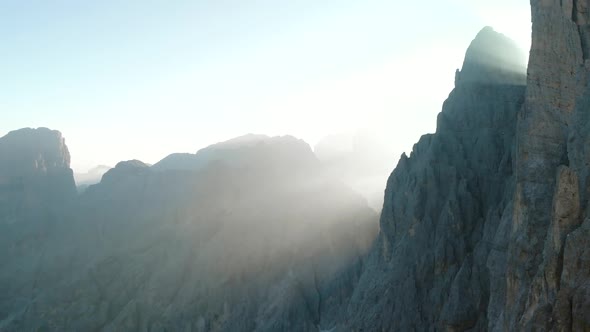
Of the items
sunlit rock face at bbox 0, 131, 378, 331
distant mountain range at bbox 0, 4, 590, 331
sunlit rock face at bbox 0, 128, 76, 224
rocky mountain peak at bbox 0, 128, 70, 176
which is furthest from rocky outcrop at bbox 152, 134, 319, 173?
rocky mountain peak at bbox 0, 128, 70, 176

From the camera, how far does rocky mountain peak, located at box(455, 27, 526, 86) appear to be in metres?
88.9

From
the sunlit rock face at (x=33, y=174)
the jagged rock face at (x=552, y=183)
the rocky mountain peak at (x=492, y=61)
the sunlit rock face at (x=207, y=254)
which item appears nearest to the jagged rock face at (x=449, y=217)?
the rocky mountain peak at (x=492, y=61)

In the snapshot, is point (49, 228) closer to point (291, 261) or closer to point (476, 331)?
point (291, 261)

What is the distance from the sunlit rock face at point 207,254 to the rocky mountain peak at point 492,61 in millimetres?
43873

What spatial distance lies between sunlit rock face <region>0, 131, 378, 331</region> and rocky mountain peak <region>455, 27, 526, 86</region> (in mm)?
43873

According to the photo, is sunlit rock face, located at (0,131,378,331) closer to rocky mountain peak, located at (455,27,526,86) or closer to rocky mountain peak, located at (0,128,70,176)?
rocky mountain peak, located at (0,128,70,176)

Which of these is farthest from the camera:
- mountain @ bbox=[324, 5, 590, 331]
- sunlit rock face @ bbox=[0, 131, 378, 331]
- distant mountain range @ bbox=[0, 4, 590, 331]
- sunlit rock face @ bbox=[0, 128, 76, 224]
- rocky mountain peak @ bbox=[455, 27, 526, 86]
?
sunlit rock face @ bbox=[0, 128, 76, 224]

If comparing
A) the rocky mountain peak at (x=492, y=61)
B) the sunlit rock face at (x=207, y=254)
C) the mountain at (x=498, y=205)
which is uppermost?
the rocky mountain peak at (x=492, y=61)

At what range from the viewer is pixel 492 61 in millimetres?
91812

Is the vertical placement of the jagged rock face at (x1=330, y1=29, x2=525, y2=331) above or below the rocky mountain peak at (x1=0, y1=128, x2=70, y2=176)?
below

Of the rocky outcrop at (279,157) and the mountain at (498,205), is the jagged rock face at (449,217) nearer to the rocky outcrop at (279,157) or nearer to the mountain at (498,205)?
the mountain at (498,205)

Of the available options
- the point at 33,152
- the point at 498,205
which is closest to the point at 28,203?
the point at 33,152

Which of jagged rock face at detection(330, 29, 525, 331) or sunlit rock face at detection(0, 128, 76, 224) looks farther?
sunlit rock face at detection(0, 128, 76, 224)

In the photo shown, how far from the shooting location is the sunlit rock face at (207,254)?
117 m
